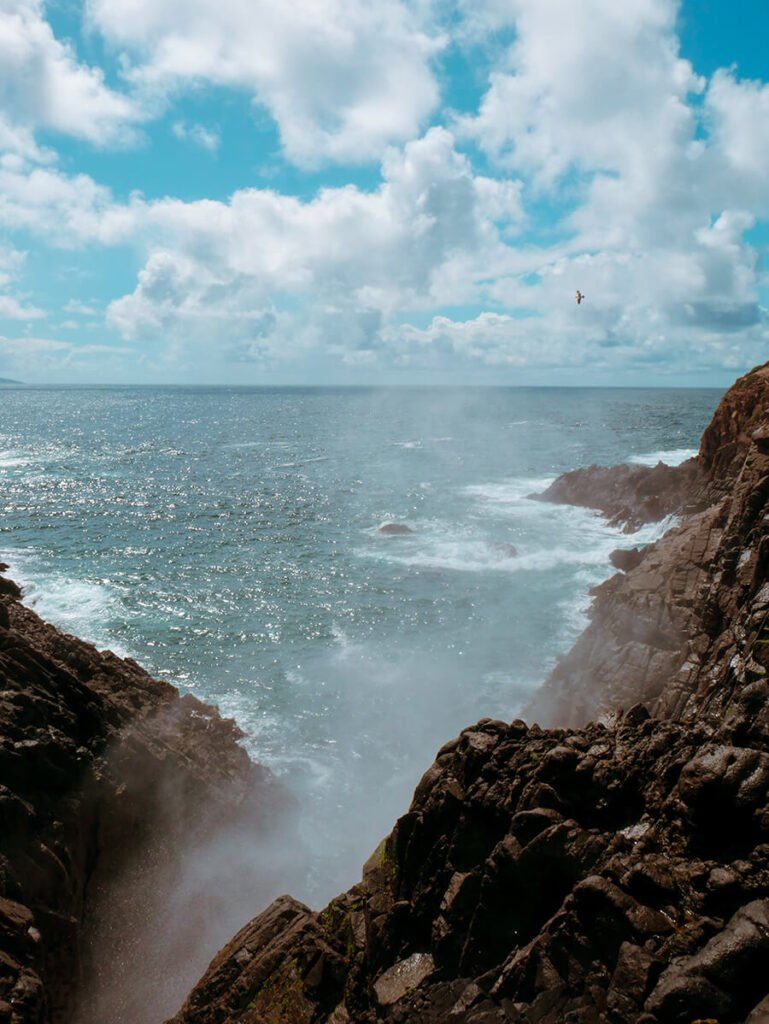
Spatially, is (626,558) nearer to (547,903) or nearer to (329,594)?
(329,594)

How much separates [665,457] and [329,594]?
264 feet

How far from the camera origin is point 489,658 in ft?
148

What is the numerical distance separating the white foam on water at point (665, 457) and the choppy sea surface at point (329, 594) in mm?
2228

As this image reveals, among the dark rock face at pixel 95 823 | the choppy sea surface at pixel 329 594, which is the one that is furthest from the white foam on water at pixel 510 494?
the dark rock face at pixel 95 823

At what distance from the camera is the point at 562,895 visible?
12.4 meters

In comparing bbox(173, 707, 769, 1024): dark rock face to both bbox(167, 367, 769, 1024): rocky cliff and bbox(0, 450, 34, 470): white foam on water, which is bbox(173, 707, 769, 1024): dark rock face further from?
bbox(0, 450, 34, 470): white foam on water

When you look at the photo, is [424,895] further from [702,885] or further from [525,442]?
[525,442]

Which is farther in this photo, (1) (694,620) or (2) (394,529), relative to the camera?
(2) (394,529)

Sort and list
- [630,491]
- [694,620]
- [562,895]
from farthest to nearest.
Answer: [630,491], [694,620], [562,895]

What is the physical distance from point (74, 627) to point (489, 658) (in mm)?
29819

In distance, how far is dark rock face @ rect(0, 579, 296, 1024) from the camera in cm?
1869

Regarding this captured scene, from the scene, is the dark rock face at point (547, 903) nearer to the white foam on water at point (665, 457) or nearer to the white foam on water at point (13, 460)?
the white foam on water at point (665, 457)

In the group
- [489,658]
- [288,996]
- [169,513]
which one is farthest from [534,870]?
[169,513]

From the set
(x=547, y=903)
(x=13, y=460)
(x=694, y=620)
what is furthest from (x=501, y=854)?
(x=13, y=460)
